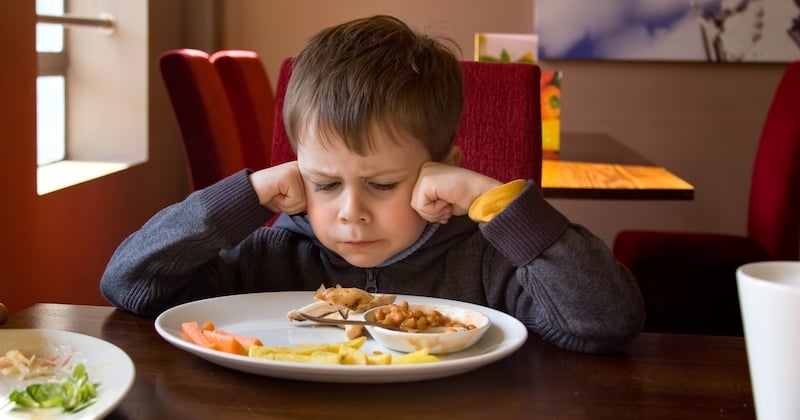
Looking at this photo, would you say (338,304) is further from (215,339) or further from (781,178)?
(781,178)

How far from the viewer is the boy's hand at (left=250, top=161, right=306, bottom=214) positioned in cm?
132

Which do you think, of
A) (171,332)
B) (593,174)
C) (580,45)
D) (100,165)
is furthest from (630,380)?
(580,45)

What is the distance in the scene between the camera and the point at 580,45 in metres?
4.45

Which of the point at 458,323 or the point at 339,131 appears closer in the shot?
the point at 458,323

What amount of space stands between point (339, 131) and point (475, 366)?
435 mm

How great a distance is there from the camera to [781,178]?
305 centimetres

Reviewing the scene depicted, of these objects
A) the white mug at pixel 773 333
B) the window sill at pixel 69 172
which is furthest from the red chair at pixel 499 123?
the window sill at pixel 69 172

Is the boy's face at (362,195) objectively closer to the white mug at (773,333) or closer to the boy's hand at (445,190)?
the boy's hand at (445,190)

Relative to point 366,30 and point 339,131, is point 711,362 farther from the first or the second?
point 366,30

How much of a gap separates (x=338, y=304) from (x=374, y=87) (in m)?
0.30

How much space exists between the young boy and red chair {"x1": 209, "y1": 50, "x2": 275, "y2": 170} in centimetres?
165

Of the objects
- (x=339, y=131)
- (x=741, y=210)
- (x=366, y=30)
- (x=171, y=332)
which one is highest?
(x=366, y=30)

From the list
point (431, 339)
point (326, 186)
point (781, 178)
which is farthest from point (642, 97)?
point (431, 339)

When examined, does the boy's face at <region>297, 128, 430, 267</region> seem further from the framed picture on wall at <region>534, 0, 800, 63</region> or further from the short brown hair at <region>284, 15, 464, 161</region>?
the framed picture on wall at <region>534, 0, 800, 63</region>
